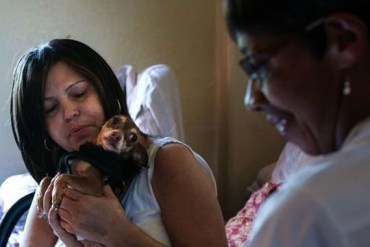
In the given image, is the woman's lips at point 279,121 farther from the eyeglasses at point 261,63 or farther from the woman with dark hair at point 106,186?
the woman with dark hair at point 106,186

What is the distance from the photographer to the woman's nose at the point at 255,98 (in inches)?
22.0

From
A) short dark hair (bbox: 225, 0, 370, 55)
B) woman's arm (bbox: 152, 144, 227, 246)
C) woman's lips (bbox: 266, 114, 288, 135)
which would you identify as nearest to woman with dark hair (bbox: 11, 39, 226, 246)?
woman's arm (bbox: 152, 144, 227, 246)

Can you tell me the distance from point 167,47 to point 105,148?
68.6 inches

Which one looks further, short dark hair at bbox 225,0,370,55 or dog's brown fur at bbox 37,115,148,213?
dog's brown fur at bbox 37,115,148,213

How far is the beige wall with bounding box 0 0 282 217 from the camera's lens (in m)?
2.70

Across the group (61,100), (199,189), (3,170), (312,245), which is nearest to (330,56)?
(312,245)

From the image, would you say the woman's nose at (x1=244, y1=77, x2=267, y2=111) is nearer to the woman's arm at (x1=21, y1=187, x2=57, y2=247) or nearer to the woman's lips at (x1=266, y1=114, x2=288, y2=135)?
the woman's lips at (x1=266, y1=114, x2=288, y2=135)

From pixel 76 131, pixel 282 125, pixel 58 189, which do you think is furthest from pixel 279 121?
pixel 76 131

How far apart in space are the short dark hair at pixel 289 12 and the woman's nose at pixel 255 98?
0.26 ft

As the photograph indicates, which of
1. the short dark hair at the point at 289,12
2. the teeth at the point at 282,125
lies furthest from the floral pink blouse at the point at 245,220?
the short dark hair at the point at 289,12

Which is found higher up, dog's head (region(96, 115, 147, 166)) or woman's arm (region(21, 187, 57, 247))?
dog's head (region(96, 115, 147, 166))

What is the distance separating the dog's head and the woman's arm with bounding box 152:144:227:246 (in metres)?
0.05

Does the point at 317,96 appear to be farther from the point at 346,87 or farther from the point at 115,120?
the point at 115,120

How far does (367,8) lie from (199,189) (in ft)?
2.37
